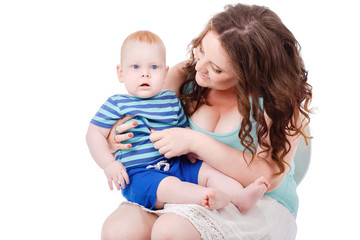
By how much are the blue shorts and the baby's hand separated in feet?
0.18

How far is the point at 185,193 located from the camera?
2.17 meters

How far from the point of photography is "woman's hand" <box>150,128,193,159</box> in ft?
7.41

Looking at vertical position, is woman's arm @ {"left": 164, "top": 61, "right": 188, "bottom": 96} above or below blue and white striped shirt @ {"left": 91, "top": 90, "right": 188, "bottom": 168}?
above

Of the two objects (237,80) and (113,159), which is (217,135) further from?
(113,159)

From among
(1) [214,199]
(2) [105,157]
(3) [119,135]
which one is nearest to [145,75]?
(3) [119,135]

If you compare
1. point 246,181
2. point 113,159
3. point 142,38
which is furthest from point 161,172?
point 142,38

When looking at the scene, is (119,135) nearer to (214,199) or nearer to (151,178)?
(151,178)

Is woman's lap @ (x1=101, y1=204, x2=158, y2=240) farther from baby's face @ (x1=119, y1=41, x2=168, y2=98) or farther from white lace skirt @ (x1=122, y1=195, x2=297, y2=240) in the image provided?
baby's face @ (x1=119, y1=41, x2=168, y2=98)

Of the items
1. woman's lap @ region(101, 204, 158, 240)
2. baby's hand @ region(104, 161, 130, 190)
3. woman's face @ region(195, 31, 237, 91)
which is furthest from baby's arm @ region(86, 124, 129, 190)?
woman's face @ region(195, 31, 237, 91)

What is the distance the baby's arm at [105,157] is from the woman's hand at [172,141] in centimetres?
18

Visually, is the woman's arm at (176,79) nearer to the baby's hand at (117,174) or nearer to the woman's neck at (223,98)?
the woman's neck at (223,98)

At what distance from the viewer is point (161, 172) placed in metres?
2.31

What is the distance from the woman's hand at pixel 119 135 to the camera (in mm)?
2268

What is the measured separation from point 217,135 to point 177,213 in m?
0.45
